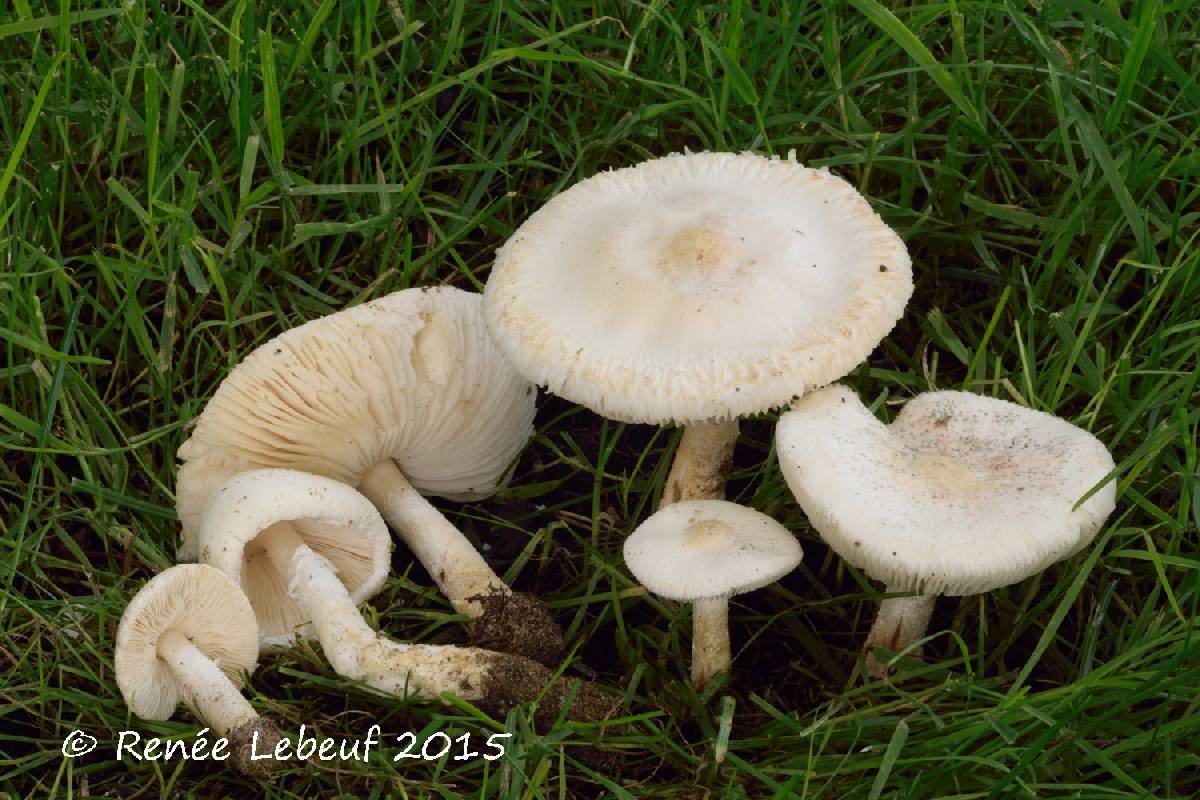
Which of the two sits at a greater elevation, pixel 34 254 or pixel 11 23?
pixel 11 23

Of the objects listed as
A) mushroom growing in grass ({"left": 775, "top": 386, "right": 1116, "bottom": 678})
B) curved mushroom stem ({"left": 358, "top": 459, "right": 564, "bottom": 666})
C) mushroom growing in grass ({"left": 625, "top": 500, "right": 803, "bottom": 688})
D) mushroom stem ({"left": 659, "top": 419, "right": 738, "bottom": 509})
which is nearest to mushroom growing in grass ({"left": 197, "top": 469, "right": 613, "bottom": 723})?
curved mushroom stem ({"left": 358, "top": 459, "right": 564, "bottom": 666})

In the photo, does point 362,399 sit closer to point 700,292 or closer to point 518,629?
point 518,629

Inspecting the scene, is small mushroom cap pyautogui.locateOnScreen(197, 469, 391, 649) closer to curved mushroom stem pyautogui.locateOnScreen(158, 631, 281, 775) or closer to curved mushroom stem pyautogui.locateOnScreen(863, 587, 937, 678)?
curved mushroom stem pyautogui.locateOnScreen(158, 631, 281, 775)

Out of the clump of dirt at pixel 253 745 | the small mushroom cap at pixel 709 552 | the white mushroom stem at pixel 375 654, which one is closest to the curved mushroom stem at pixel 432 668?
the white mushroom stem at pixel 375 654

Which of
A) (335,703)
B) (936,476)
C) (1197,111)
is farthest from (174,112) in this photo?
(1197,111)

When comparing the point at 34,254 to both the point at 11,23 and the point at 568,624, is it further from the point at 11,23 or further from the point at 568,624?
the point at 568,624
